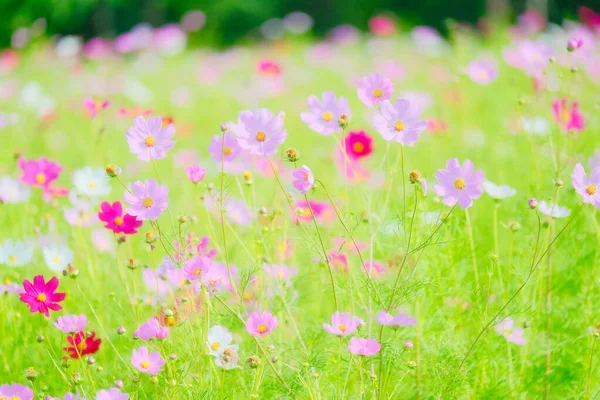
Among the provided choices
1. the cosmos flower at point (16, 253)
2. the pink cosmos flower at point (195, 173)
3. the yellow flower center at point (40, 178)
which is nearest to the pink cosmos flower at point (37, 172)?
the yellow flower center at point (40, 178)

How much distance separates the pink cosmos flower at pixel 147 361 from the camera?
93 centimetres

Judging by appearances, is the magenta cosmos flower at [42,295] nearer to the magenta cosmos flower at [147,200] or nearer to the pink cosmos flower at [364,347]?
the magenta cosmos flower at [147,200]

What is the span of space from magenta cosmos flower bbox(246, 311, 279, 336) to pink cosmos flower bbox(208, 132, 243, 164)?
25cm

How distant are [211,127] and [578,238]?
7.16ft

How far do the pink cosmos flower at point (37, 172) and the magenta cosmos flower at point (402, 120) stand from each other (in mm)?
776

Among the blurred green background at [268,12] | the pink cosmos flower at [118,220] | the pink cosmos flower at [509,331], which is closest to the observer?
the pink cosmos flower at [118,220]

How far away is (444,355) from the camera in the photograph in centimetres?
106

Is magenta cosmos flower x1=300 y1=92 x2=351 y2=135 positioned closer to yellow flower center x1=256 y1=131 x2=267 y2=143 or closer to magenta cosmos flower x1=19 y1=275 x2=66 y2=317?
yellow flower center x1=256 y1=131 x2=267 y2=143

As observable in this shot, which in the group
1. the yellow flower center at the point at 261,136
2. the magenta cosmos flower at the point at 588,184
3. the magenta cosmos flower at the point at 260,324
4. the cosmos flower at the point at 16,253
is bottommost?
the cosmos flower at the point at 16,253

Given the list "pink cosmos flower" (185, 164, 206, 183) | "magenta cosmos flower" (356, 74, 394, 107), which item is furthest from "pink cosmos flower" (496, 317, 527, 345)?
"pink cosmos flower" (185, 164, 206, 183)

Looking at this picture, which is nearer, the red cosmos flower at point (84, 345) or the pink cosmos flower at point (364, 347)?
the pink cosmos flower at point (364, 347)

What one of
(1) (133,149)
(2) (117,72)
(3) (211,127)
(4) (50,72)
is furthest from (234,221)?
(4) (50,72)

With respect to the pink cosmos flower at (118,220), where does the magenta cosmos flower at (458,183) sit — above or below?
above

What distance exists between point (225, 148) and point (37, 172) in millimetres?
508
